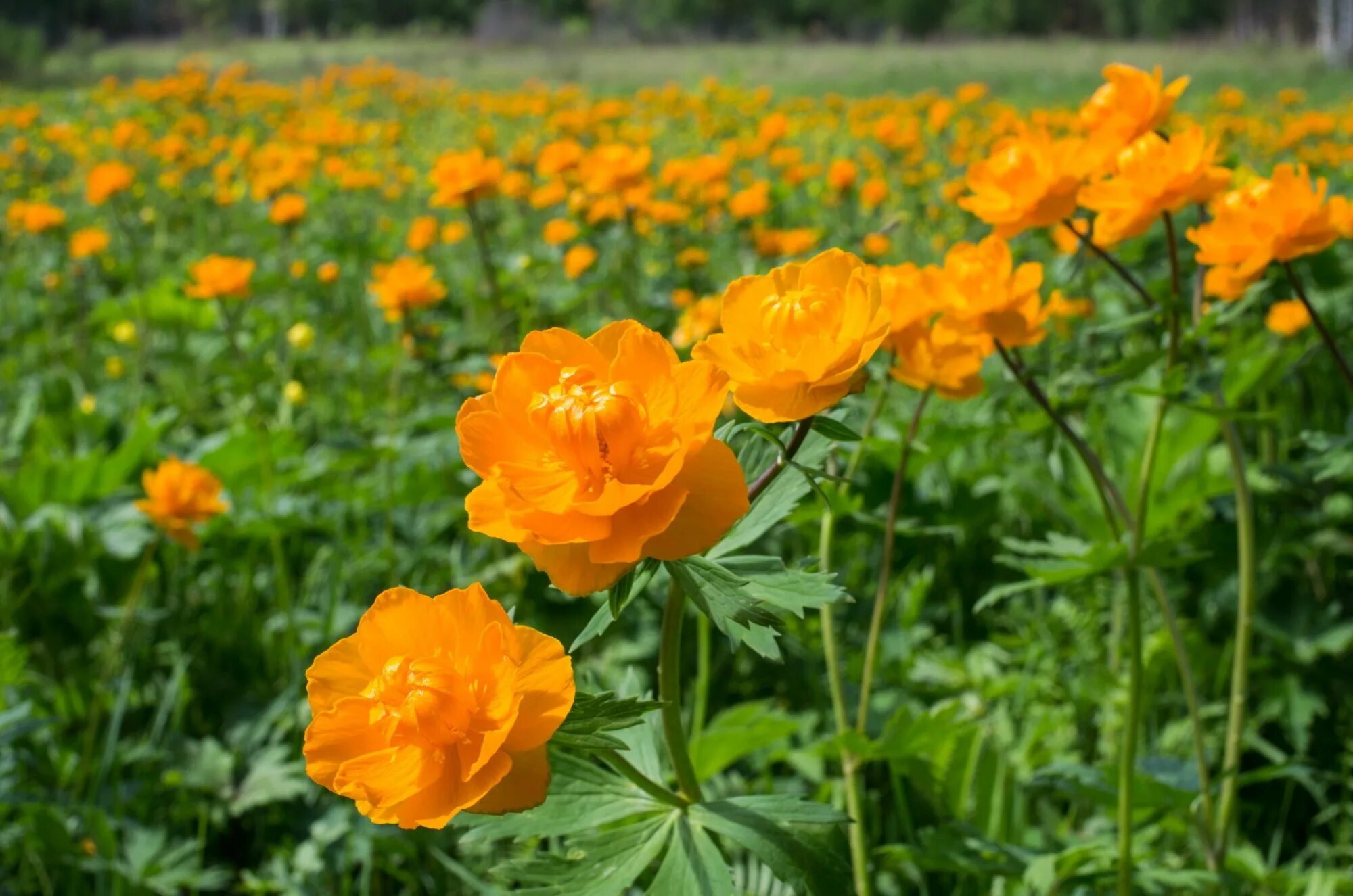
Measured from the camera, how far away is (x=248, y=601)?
1854 millimetres

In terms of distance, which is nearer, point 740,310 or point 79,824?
point 740,310

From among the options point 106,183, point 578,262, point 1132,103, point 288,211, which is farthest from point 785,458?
point 106,183

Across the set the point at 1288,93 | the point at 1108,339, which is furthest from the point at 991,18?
the point at 1108,339

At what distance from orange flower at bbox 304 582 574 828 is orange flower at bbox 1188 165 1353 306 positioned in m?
0.70

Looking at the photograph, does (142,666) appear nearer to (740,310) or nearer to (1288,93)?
(740,310)

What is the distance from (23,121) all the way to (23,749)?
3883 mm

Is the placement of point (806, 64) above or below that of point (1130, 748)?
above

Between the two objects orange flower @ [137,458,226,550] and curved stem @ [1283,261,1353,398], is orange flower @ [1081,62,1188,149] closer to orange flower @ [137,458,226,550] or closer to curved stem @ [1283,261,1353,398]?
curved stem @ [1283,261,1353,398]

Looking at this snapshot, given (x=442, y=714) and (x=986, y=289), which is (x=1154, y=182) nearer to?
(x=986, y=289)

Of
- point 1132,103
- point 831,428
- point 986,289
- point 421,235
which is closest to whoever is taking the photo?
point 831,428

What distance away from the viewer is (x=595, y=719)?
1.86 ft

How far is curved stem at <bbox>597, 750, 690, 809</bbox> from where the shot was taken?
655 mm

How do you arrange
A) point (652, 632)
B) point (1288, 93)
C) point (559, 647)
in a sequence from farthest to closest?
point (1288, 93), point (652, 632), point (559, 647)

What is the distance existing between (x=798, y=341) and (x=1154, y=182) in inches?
20.0
